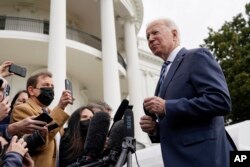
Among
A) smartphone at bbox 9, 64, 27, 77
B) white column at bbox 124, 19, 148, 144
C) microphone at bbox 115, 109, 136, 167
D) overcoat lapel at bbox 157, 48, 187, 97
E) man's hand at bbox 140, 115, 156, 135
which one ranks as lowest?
microphone at bbox 115, 109, 136, 167

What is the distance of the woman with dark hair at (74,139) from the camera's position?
3646 millimetres

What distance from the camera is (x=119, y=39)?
20828 mm

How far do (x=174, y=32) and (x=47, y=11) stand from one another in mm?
15162

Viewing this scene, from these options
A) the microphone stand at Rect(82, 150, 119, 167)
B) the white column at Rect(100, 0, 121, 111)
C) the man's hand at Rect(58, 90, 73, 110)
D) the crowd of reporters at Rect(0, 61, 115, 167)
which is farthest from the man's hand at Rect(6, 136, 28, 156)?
the white column at Rect(100, 0, 121, 111)

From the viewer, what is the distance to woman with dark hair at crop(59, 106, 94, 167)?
3646 millimetres

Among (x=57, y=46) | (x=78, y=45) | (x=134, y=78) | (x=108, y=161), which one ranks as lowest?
(x=108, y=161)

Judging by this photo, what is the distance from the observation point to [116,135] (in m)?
3.13

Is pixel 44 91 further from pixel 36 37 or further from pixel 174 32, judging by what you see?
pixel 36 37

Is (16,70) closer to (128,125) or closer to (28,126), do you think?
(28,126)

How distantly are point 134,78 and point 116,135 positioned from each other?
48.2ft

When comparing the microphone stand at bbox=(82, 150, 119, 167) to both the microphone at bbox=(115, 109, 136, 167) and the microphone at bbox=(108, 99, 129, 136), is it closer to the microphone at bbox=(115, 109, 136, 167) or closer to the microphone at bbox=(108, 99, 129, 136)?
the microphone at bbox=(115, 109, 136, 167)

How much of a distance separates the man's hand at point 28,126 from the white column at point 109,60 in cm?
1104

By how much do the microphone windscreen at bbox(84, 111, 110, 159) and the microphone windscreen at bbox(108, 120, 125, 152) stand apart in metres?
0.11

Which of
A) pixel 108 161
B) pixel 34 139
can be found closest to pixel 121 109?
pixel 108 161
